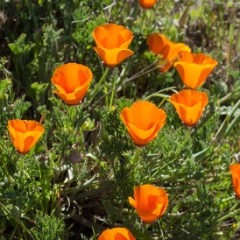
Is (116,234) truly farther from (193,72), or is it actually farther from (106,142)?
(193,72)

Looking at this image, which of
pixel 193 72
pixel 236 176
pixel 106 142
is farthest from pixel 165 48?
pixel 236 176

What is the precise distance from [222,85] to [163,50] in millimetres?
512

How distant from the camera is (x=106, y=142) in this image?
1.91 m

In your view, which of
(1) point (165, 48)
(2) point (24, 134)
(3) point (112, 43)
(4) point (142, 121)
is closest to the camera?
(2) point (24, 134)

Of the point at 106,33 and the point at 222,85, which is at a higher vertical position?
the point at 106,33

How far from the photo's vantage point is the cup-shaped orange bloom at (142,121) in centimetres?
169

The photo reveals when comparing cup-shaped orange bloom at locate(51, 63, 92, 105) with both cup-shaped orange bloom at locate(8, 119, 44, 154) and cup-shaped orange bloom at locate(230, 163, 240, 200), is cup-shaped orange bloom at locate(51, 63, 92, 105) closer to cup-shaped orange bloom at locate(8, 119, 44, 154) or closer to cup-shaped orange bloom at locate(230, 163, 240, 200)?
cup-shaped orange bloom at locate(8, 119, 44, 154)

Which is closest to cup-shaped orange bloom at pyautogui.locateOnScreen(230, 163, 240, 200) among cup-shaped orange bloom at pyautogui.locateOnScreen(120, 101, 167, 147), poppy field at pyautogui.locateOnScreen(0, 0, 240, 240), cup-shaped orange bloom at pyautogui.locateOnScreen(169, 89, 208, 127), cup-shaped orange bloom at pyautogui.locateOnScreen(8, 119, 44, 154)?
poppy field at pyautogui.locateOnScreen(0, 0, 240, 240)

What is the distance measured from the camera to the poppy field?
70.4 inches

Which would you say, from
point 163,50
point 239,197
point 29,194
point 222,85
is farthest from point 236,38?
point 29,194

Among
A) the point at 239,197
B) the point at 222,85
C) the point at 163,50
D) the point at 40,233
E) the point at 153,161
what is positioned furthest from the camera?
the point at 222,85

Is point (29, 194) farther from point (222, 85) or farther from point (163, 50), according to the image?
point (222, 85)

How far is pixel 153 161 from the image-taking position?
198 centimetres

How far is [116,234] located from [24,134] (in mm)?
414
